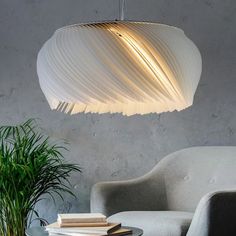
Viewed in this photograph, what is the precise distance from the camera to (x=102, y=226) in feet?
8.06

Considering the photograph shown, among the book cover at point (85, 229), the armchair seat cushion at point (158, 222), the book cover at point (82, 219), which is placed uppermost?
the book cover at point (82, 219)

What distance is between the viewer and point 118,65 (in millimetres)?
2260

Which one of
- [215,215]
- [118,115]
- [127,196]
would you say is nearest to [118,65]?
[215,215]

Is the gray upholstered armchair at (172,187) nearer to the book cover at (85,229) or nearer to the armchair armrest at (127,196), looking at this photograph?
the armchair armrest at (127,196)

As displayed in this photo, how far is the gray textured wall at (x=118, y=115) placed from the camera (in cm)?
382

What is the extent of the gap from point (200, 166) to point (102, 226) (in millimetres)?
1209

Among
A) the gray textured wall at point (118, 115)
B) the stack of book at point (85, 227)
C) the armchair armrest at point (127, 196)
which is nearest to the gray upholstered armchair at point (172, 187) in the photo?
the armchair armrest at point (127, 196)

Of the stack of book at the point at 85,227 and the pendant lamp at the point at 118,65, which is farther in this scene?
the stack of book at the point at 85,227

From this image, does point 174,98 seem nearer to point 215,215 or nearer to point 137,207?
point 215,215

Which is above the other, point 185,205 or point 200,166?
point 200,166

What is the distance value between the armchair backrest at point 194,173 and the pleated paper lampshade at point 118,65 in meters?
1.12

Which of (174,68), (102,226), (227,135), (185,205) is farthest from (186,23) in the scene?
(102,226)

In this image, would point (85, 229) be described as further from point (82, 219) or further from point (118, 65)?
point (118, 65)

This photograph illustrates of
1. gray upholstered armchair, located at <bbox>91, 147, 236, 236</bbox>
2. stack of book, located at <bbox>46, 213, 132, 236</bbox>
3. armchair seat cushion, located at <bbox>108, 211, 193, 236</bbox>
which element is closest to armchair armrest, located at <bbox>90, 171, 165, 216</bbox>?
gray upholstered armchair, located at <bbox>91, 147, 236, 236</bbox>
